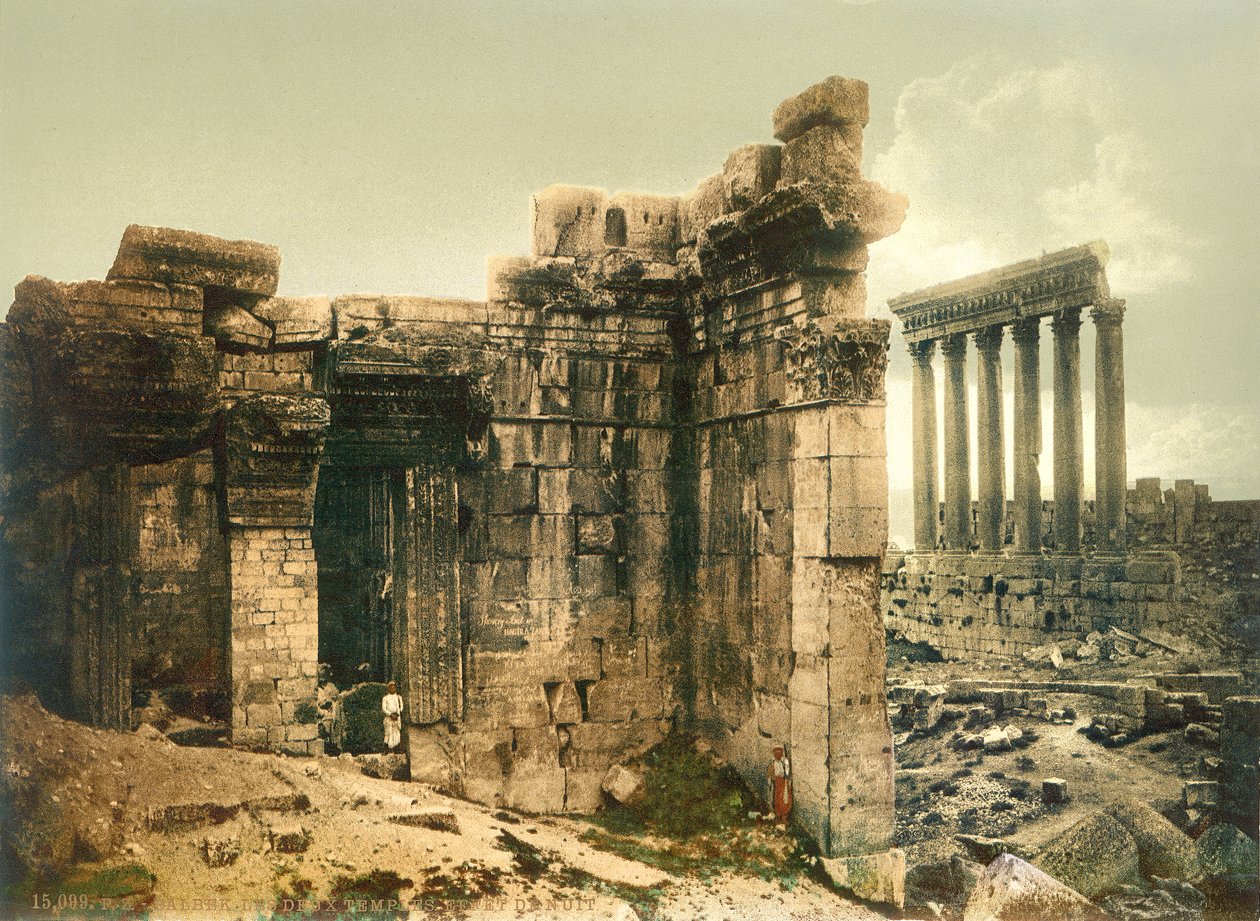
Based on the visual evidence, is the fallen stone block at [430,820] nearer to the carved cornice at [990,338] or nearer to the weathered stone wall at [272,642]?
the weathered stone wall at [272,642]

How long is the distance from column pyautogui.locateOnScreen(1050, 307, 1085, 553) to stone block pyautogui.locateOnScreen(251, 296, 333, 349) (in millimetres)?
21560

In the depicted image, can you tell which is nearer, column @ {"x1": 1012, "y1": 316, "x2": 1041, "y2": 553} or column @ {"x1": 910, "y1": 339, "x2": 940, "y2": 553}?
column @ {"x1": 1012, "y1": 316, "x2": 1041, "y2": 553}

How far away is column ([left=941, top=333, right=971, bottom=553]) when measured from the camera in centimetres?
2981

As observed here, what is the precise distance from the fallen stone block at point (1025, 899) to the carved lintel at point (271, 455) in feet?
21.9

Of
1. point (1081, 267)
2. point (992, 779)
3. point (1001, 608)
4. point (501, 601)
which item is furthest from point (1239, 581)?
point (501, 601)

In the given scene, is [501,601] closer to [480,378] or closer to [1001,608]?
[480,378]

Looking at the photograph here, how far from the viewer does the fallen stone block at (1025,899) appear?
869 centimetres

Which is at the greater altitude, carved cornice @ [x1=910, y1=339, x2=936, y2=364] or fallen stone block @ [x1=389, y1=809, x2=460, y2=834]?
carved cornice @ [x1=910, y1=339, x2=936, y2=364]

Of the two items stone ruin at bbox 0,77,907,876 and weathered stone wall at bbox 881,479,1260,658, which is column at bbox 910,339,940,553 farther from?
stone ruin at bbox 0,77,907,876

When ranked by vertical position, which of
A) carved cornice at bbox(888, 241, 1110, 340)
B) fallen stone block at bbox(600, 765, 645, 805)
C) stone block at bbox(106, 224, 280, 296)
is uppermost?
carved cornice at bbox(888, 241, 1110, 340)

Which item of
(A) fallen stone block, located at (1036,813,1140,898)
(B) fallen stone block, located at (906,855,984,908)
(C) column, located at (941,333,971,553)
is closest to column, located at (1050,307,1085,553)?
(C) column, located at (941,333,971,553)

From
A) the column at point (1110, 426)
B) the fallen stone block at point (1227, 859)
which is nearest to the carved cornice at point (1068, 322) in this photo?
the column at point (1110, 426)

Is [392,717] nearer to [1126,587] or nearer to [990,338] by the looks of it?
[1126,587]

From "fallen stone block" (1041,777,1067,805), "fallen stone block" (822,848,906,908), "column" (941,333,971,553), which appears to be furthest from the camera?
"column" (941,333,971,553)
